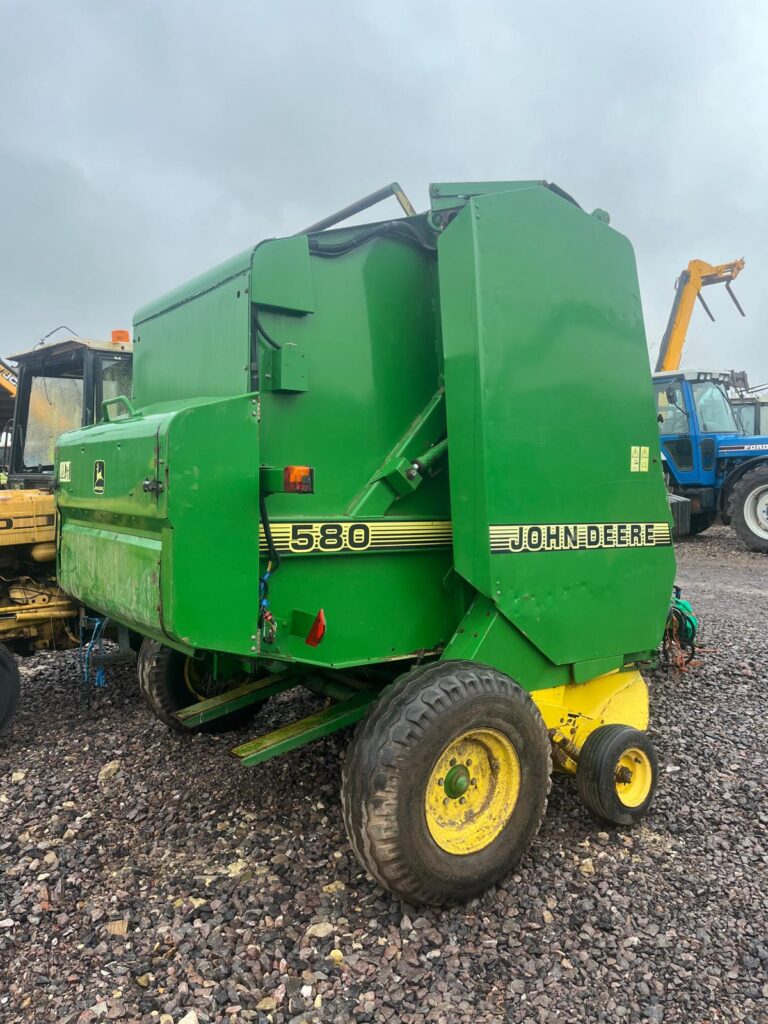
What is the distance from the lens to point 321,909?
8.20 ft

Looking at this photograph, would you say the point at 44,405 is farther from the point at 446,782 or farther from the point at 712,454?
the point at 712,454

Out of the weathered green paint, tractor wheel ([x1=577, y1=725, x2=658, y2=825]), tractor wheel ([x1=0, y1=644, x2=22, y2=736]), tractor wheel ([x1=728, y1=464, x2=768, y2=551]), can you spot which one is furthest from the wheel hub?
tractor wheel ([x1=0, y1=644, x2=22, y2=736])

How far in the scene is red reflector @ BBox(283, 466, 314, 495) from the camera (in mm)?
2439

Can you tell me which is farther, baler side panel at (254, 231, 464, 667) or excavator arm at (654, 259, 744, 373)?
excavator arm at (654, 259, 744, 373)

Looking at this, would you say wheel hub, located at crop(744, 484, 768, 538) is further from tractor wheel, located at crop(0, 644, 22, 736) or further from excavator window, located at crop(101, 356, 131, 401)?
tractor wheel, located at crop(0, 644, 22, 736)

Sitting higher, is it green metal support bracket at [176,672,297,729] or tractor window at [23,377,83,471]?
tractor window at [23,377,83,471]

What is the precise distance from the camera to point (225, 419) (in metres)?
2.38

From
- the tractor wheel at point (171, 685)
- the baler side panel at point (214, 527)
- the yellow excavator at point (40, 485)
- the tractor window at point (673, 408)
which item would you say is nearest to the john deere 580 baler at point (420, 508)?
the baler side panel at point (214, 527)

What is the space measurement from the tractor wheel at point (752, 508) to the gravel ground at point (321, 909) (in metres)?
8.40

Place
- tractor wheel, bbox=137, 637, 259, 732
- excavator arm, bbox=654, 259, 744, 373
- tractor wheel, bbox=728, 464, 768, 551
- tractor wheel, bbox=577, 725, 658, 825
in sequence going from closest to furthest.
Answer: tractor wheel, bbox=577, 725, 658, 825
tractor wheel, bbox=137, 637, 259, 732
tractor wheel, bbox=728, 464, 768, 551
excavator arm, bbox=654, 259, 744, 373

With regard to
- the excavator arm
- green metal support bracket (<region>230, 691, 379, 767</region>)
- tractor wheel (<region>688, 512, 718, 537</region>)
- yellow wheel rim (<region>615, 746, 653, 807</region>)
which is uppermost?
the excavator arm

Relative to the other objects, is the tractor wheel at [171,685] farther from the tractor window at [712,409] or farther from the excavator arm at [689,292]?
the excavator arm at [689,292]

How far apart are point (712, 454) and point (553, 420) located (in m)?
9.88

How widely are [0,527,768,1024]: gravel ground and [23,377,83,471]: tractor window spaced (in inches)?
99.3
